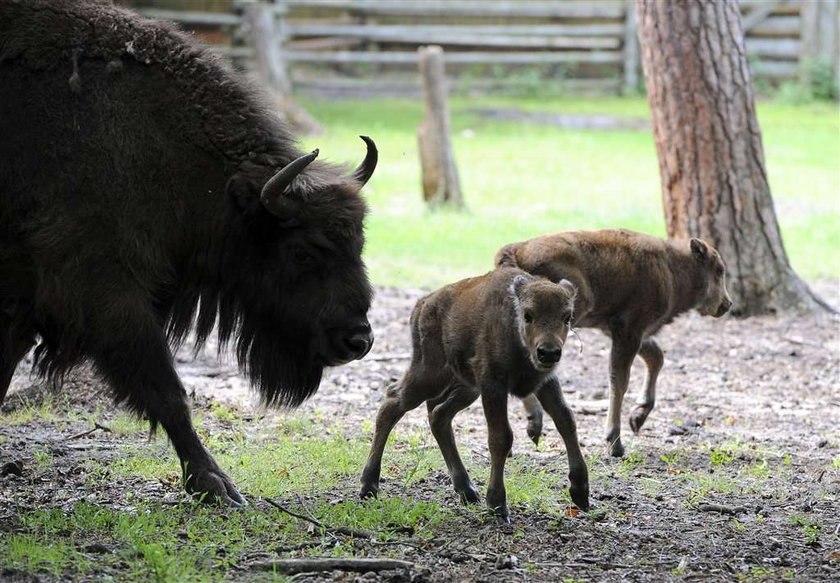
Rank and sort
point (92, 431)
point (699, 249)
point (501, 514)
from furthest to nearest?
point (699, 249)
point (92, 431)
point (501, 514)

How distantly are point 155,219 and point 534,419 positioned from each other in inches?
97.4

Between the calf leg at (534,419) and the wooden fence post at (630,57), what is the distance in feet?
74.1

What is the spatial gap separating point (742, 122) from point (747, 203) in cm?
70

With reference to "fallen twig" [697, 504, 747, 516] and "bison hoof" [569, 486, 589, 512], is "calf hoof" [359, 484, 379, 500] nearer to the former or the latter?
"bison hoof" [569, 486, 589, 512]

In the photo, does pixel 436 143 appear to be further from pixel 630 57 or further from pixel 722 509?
pixel 630 57

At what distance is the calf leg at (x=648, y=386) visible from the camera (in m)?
7.52

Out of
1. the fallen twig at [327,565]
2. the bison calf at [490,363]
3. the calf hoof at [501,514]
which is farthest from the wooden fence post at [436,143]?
the fallen twig at [327,565]

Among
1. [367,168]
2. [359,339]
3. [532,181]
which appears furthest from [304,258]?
[532,181]

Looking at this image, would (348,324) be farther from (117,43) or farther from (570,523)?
(117,43)

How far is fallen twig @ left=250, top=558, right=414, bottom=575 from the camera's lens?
4699 mm

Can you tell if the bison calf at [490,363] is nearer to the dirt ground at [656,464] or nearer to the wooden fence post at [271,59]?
the dirt ground at [656,464]

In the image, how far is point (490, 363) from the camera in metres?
5.67

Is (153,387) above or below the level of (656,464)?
above

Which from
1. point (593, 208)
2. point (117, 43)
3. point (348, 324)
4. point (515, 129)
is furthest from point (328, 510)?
point (515, 129)
